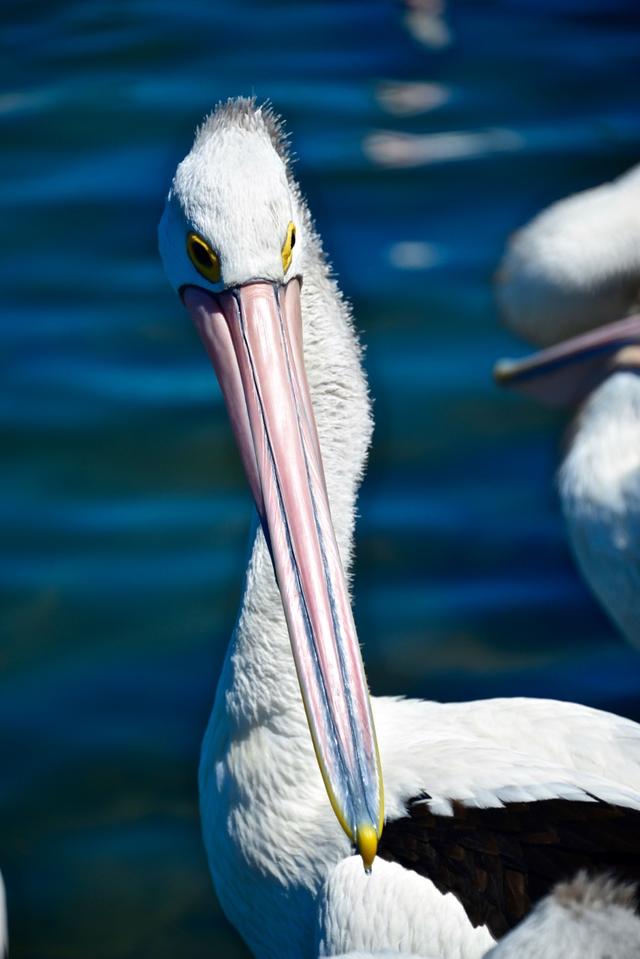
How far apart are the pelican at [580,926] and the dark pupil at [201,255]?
1.13m

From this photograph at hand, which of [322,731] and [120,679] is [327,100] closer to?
[120,679]

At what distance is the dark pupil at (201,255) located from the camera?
2.30 meters

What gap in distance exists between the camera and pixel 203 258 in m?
2.31

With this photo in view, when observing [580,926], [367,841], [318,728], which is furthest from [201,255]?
[580,926]

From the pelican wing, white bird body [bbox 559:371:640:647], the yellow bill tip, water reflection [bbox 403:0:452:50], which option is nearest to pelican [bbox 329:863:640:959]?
the pelican wing

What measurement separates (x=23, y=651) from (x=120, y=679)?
0.99 ft

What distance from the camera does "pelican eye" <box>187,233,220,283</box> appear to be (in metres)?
2.29

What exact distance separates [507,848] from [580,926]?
722 mm

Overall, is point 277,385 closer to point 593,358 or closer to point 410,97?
point 593,358

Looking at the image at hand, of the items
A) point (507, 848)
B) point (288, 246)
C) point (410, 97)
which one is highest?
point (410, 97)

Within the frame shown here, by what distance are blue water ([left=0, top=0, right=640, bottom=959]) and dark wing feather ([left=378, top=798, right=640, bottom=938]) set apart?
3.65ft

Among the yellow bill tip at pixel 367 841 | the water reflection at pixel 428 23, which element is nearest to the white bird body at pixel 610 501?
the yellow bill tip at pixel 367 841

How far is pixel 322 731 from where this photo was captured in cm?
206

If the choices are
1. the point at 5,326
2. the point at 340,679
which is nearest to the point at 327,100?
the point at 5,326
